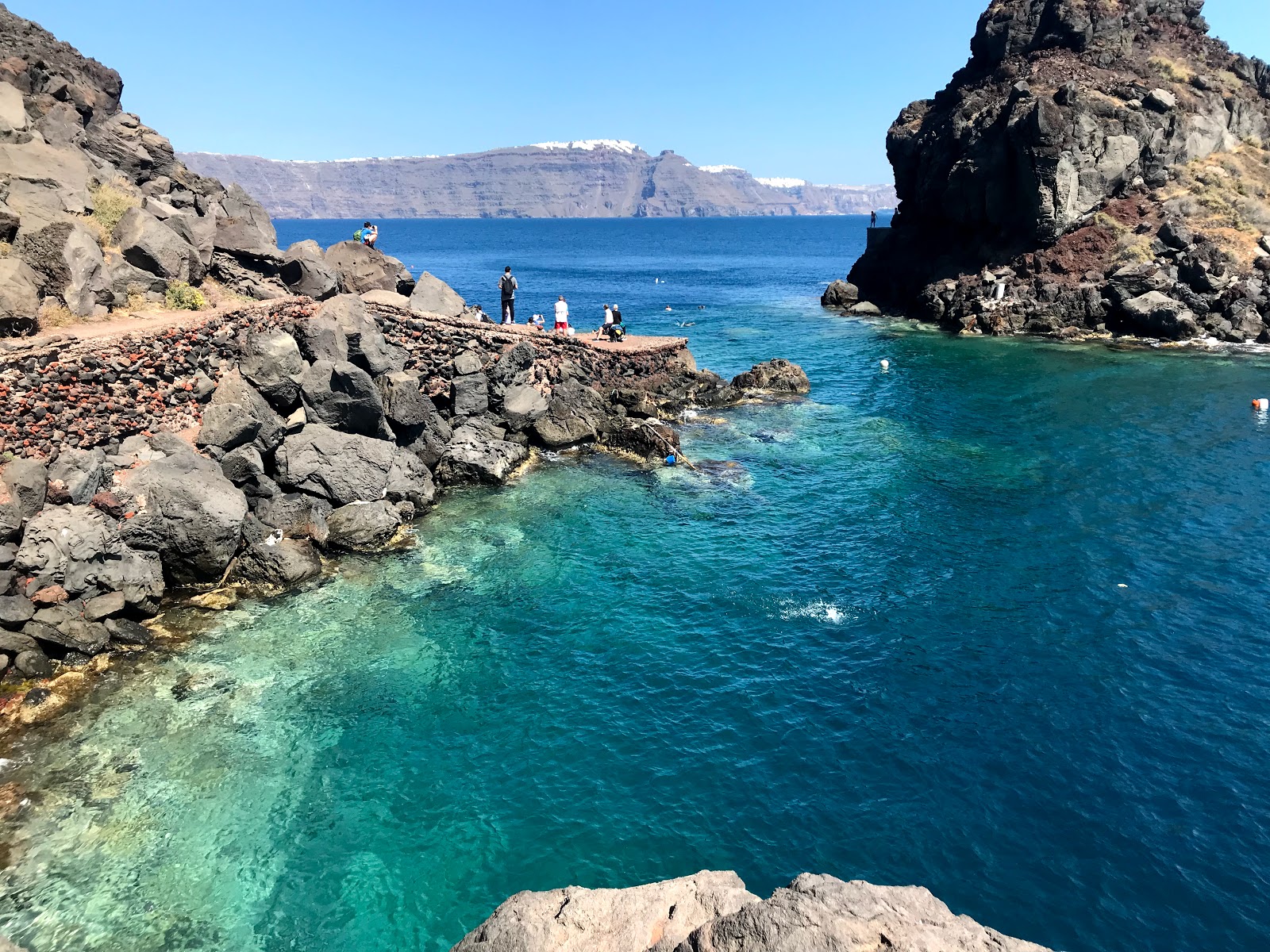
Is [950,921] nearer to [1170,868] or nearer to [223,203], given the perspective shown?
[1170,868]

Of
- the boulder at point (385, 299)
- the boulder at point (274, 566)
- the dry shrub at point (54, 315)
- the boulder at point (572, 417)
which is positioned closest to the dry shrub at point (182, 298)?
the dry shrub at point (54, 315)

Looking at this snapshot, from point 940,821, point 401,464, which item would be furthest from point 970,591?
point 401,464

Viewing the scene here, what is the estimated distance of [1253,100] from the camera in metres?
72.2

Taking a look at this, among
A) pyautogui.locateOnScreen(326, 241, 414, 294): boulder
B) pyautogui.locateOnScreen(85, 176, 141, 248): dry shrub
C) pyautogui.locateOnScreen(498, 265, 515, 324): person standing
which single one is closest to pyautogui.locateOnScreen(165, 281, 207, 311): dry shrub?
pyautogui.locateOnScreen(85, 176, 141, 248): dry shrub

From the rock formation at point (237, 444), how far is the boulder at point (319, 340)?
0.07 m

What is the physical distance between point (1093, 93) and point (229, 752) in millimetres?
78574

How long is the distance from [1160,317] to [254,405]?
202 ft

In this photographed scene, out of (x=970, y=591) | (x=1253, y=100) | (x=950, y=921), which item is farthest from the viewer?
(x=1253, y=100)

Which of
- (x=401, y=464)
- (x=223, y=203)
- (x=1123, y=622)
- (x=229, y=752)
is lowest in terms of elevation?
(x=229, y=752)

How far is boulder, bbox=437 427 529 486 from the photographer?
32.9m

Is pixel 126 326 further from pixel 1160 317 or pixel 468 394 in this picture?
pixel 1160 317

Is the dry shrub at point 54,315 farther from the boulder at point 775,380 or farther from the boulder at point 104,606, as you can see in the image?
the boulder at point 775,380

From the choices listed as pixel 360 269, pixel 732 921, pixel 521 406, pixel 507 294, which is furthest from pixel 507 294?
pixel 732 921

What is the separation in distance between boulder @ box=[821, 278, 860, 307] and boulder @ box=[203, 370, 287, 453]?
67.3 m
